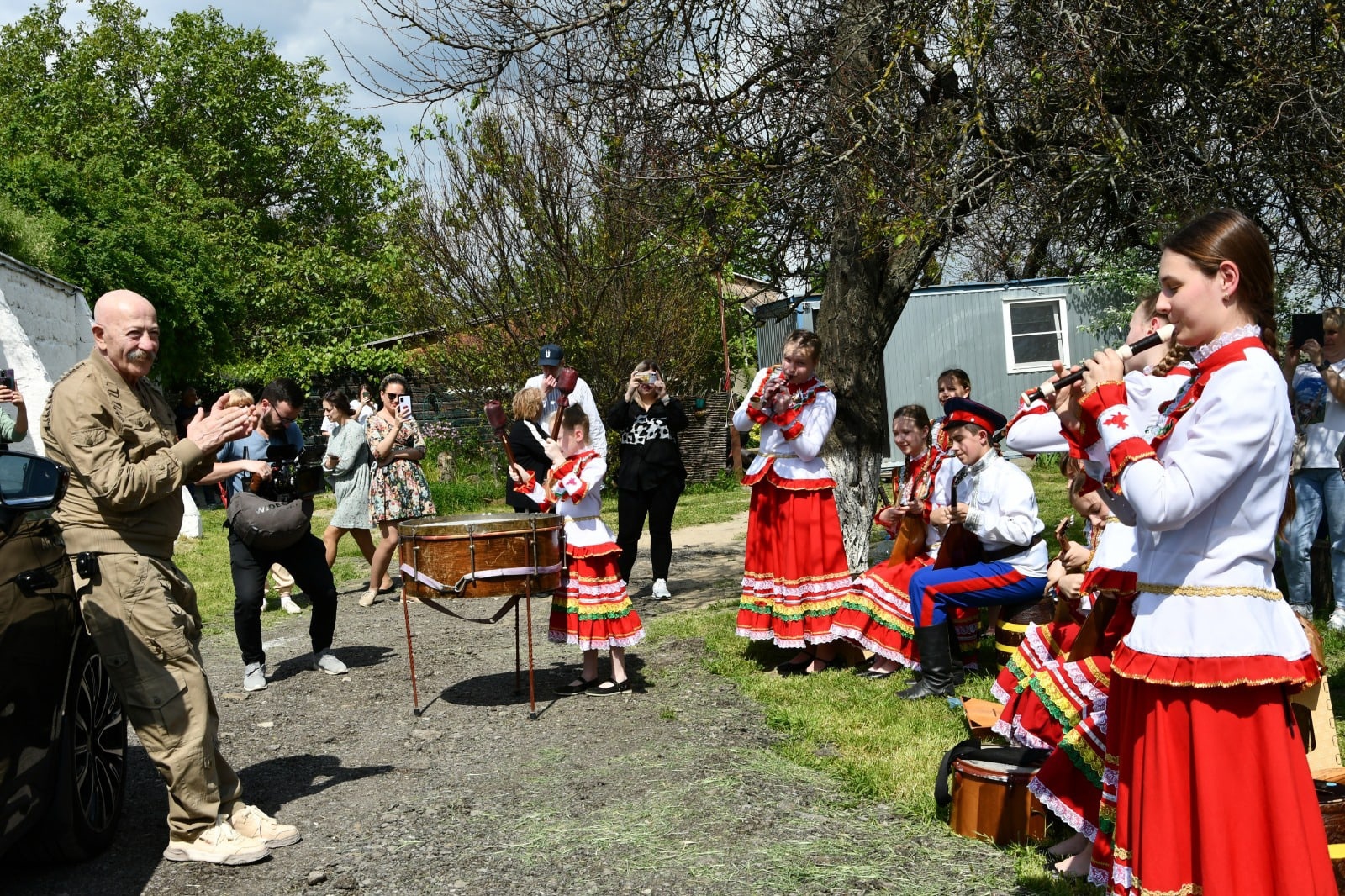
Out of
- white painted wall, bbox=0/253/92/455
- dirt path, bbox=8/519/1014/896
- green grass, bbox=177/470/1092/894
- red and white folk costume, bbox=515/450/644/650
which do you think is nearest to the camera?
dirt path, bbox=8/519/1014/896

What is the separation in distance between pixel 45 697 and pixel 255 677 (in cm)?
335

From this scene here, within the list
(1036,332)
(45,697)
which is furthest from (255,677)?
(1036,332)

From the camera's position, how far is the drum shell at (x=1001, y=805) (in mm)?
4254

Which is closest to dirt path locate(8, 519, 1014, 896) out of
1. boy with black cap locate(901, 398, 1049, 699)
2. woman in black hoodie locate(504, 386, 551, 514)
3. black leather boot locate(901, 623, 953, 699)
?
black leather boot locate(901, 623, 953, 699)

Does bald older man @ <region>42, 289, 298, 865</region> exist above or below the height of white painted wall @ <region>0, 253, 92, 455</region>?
below

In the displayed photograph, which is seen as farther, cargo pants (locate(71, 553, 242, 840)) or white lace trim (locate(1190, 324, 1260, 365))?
cargo pants (locate(71, 553, 242, 840))

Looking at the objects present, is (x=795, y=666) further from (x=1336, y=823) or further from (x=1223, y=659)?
(x=1223, y=659)

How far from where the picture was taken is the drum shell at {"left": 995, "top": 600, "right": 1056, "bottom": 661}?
6066 mm

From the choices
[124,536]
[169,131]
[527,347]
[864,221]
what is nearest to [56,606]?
[124,536]

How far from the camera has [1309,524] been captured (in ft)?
24.7

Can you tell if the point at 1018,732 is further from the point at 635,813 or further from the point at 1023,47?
the point at 1023,47

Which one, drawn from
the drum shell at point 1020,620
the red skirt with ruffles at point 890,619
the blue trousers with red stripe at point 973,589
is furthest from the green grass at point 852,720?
the blue trousers with red stripe at point 973,589

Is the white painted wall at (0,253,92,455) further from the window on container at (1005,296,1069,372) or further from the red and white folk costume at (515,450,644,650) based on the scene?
the window on container at (1005,296,1069,372)

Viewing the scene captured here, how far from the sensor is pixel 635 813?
474cm
